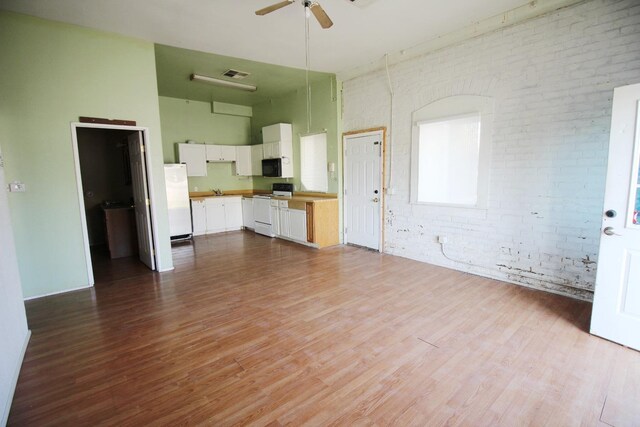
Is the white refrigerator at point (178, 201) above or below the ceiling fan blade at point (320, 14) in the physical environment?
below

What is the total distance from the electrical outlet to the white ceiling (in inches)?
73.9

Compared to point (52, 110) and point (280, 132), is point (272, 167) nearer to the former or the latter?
point (280, 132)

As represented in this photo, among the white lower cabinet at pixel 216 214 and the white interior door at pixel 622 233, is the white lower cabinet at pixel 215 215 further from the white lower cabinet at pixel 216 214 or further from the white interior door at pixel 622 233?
the white interior door at pixel 622 233

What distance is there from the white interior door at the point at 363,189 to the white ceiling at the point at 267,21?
5.08 feet

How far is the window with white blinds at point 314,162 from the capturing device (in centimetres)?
629

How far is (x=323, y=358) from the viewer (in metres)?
2.37

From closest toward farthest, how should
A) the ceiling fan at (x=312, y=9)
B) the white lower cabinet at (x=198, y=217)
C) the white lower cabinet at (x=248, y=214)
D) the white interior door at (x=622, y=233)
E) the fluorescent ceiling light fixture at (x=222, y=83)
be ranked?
the white interior door at (x=622, y=233) → the ceiling fan at (x=312, y=9) → the fluorescent ceiling light fixture at (x=222, y=83) → the white lower cabinet at (x=198, y=217) → the white lower cabinet at (x=248, y=214)

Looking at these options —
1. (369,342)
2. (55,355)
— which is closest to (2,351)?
(55,355)

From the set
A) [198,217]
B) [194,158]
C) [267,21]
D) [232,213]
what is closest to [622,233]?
[267,21]

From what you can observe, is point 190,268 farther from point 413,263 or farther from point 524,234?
point 524,234

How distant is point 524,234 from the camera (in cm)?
364

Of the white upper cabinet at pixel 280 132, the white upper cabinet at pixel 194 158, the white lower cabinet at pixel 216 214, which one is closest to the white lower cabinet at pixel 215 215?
the white lower cabinet at pixel 216 214

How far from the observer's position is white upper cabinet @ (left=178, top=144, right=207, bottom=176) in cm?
716

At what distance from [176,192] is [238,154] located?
2082mm
